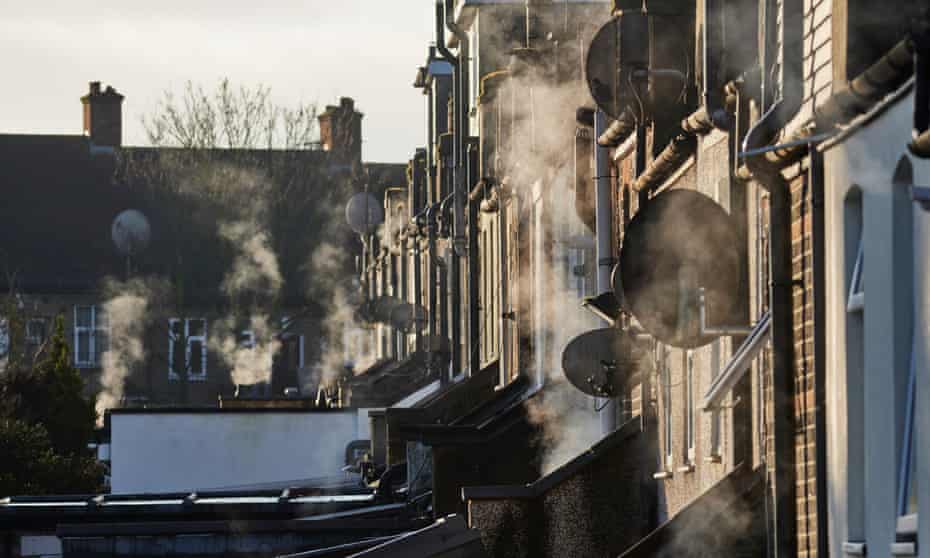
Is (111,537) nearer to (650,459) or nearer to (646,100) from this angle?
(650,459)

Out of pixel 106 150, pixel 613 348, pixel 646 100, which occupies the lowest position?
pixel 613 348

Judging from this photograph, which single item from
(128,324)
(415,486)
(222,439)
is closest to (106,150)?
(128,324)

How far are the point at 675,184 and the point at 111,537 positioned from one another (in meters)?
6.91

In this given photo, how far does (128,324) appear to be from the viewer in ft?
214

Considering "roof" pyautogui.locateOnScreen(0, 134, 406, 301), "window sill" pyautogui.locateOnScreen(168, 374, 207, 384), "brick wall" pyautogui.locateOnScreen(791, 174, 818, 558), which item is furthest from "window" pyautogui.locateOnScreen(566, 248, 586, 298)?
"window sill" pyautogui.locateOnScreen(168, 374, 207, 384)

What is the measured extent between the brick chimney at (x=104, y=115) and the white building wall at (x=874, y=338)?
62.1 meters

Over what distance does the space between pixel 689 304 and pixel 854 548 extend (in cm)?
359

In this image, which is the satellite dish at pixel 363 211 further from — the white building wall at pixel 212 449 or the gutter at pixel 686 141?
the gutter at pixel 686 141

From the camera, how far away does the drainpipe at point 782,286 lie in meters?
11.5

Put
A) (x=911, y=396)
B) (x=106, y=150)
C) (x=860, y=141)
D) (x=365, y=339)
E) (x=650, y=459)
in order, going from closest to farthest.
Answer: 1. (x=911, y=396)
2. (x=860, y=141)
3. (x=650, y=459)
4. (x=365, y=339)
5. (x=106, y=150)

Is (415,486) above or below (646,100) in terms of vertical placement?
below

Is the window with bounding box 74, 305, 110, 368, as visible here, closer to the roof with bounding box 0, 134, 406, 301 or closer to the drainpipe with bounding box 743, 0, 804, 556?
the roof with bounding box 0, 134, 406, 301

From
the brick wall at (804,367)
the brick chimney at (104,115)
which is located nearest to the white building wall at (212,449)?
the brick wall at (804,367)

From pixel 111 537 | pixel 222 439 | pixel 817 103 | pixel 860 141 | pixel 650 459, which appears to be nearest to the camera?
pixel 860 141
